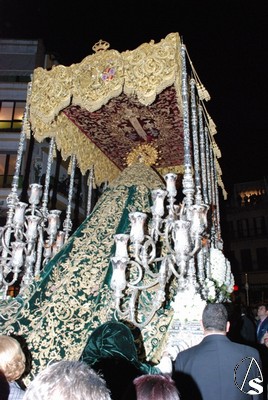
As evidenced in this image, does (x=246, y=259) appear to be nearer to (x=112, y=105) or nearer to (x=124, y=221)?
(x=112, y=105)

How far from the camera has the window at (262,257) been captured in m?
33.4

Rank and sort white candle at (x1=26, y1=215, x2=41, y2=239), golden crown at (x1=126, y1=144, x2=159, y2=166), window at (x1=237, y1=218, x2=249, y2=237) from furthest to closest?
window at (x1=237, y1=218, x2=249, y2=237), golden crown at (x1=126, y1=144, x2=159, y2=166), white candle at (x1=26, y1=215, x2=41, y2=239)

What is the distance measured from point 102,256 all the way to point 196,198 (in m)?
1.72

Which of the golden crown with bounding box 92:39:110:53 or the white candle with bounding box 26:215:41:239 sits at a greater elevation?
the golden crown with bounding box 92:39:110:53

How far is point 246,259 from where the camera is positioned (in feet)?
114

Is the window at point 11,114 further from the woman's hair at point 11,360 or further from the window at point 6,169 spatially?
the woman's hair at point 11,360

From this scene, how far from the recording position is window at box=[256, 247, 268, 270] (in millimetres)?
33391

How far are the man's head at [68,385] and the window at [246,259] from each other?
1390 inches

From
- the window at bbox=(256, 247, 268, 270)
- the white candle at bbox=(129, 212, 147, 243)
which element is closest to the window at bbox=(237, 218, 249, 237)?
the window at bbox=(256, 247, 268, 270)

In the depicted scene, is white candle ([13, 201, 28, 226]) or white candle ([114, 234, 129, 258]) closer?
white candle ([114, 234, 129, 258])

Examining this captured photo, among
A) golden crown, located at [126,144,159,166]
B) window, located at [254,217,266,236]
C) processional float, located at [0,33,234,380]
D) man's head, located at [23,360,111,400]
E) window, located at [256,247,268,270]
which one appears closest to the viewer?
man's head, located at [23,360,111,400]

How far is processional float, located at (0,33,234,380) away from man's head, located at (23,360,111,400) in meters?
2.64

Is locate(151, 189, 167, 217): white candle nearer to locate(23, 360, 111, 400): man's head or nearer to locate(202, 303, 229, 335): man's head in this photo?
locate(202, 303, 229, 335): man's head

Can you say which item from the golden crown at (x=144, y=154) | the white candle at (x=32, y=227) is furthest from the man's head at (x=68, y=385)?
the golden crown at (x=144, y=154)
